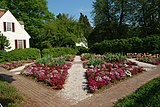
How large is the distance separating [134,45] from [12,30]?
16.2m

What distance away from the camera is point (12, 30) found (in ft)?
103

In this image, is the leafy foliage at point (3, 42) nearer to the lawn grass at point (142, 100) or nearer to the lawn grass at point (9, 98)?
the lawn grass at point (9, 98)

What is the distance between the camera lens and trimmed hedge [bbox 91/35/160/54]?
79.4 ft

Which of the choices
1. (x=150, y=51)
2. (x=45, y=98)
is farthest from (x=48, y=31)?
(x=45, y=98)

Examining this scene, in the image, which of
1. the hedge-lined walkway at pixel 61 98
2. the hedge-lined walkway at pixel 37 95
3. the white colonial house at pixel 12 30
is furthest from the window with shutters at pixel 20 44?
the hedge-lined walkway at pixel 61 98

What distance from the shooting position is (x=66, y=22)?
40.3 meters

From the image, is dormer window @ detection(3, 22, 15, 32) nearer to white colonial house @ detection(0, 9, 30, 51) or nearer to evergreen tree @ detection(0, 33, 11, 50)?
white colonial house @ detection(0, 9, 30, 51)

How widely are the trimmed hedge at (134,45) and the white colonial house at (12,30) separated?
11.1 metres

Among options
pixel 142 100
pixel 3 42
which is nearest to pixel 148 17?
pixel 3 42

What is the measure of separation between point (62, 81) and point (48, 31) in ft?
83.5

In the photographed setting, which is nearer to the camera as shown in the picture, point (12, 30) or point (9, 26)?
point (9, 26)

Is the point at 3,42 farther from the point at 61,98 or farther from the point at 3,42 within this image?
the point at 61,98

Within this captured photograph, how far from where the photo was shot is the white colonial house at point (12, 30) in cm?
3030

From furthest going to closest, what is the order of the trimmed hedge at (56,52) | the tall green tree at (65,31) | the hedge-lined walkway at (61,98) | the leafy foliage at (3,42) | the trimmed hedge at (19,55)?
the tall green tree at (65,31) → the trimmed hedge at (56,52) → the leafy foliage at (3,42) → the trimmed hedge at (19,55) → the hedge-lined walkway at (61,98)
